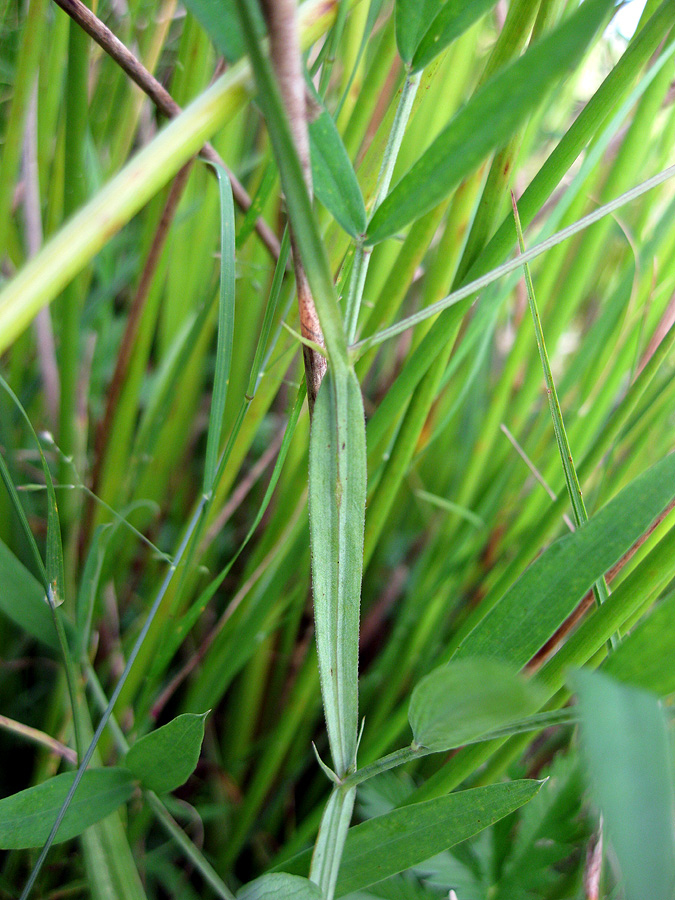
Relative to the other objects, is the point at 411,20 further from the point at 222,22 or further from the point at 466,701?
the point at 466,701

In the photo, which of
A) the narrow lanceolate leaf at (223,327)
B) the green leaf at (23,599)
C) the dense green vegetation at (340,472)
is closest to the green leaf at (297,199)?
the dense green vegetation at (340,472)

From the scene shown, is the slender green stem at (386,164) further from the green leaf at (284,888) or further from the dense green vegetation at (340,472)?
the green leaf at (284,888)

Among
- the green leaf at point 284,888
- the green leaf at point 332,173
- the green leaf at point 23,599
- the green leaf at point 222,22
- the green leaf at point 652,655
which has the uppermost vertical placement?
the green leaf at point 222,22

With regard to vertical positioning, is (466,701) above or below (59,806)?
above

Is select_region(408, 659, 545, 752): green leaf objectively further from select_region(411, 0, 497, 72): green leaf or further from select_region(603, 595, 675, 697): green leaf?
select_region(411, 0, 497, 72): green leaf

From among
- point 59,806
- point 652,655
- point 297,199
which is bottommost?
point 59,806

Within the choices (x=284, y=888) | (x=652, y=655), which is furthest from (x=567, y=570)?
(x=284, y=888)

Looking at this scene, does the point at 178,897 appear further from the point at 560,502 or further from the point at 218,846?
the point at 560,502

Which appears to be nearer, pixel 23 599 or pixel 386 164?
pixel 386 164
